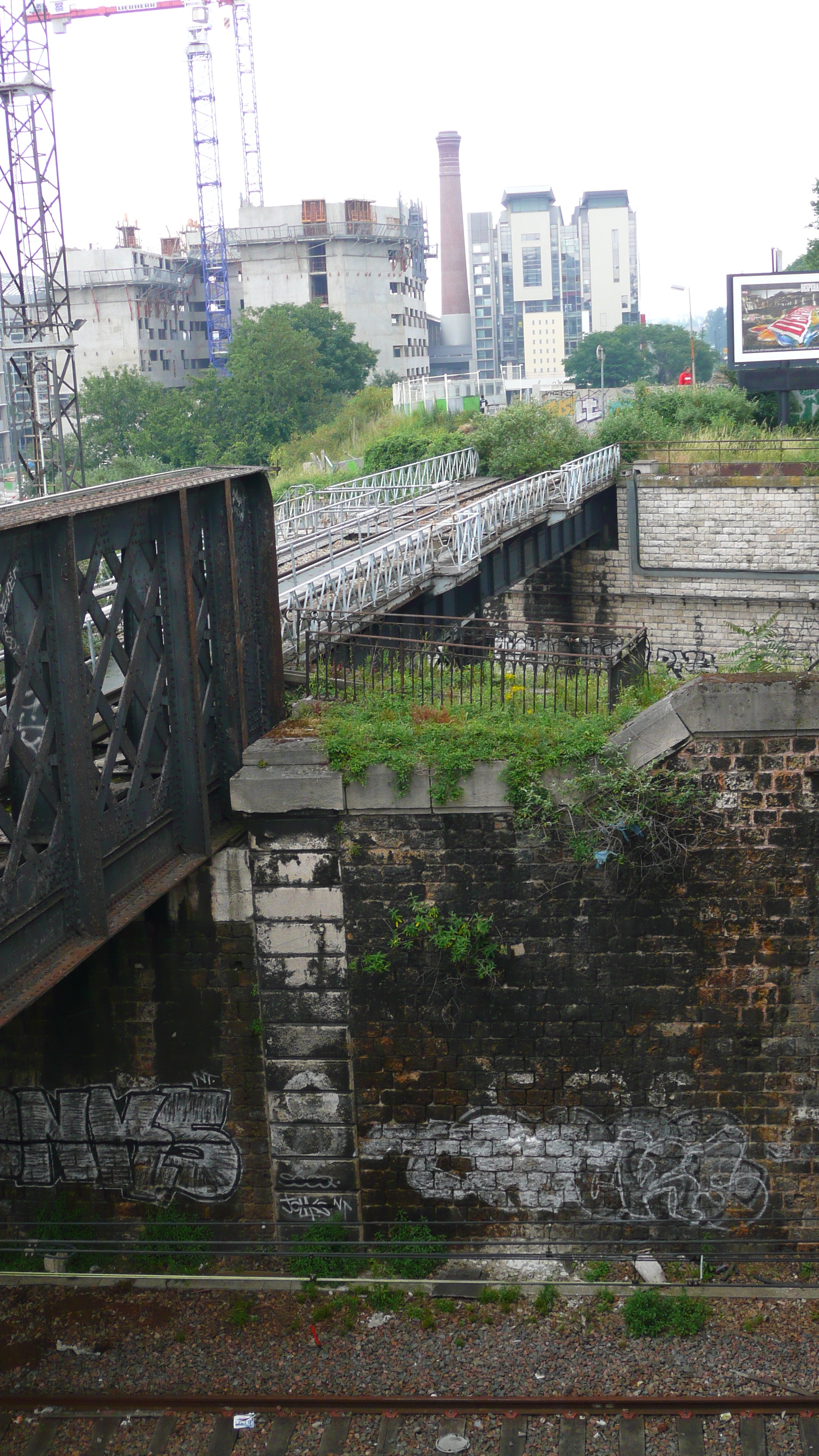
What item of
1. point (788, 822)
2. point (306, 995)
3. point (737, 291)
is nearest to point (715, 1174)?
point (788, 822)

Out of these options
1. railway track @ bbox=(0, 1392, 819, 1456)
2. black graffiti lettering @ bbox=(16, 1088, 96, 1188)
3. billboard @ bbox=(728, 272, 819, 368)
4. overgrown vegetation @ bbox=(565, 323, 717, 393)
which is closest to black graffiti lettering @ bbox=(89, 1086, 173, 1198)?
black graffiti lettering @ bbox=(16, 1088, 96, 1188)

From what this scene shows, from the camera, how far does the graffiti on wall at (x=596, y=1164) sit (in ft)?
34.3

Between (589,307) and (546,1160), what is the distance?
17475 centimetres

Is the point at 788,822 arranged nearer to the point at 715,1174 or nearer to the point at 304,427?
the point at 715,1174

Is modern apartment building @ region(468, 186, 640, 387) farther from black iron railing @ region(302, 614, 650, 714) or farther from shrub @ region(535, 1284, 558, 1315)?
shrub @ region(535, 1284, 558, 1315)

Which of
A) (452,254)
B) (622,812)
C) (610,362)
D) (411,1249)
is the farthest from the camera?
(452,254)

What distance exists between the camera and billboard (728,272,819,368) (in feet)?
100

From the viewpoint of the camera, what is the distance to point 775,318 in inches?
1214

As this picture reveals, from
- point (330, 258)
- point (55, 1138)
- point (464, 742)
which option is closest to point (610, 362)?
point (330, 258)

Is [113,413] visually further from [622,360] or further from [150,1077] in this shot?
[150,1077]

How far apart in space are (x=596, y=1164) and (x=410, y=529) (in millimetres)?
13441

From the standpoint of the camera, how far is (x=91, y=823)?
8.02 m

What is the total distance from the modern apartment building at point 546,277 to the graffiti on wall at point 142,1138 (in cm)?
14449

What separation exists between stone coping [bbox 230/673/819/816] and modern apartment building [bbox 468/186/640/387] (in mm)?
143984
